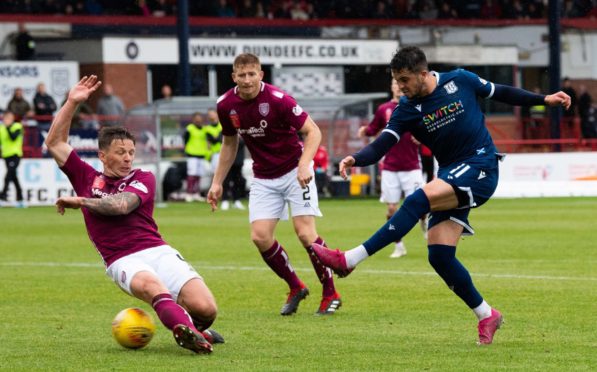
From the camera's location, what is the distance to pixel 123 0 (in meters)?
41.8

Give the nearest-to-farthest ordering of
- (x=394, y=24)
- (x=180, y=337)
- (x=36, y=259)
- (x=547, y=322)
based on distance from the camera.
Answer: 1. (x=180, y=337)
2. (x=547, y=322)
3. (x=36, y=259)
4. (x=394, y=24)

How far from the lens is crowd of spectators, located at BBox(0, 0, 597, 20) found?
40.2m

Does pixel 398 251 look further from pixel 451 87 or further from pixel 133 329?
pixel 133 329

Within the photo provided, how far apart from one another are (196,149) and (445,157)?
75.0 ft

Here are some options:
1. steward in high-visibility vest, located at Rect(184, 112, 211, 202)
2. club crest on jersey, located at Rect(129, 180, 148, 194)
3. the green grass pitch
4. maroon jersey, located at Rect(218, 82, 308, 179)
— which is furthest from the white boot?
steward in high-visibility vest, located at Rect(184, 112, 211, 202)

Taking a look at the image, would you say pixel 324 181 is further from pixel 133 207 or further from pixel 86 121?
pixel 133 207

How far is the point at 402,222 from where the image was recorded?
8.56 m

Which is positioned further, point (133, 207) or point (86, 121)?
point (86, 121)

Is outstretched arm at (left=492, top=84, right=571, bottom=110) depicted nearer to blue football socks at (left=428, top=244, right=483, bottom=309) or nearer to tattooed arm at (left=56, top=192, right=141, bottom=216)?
blue football socks at (left=428, top=244, right=483, bottom=309)

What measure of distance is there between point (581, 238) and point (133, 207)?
1157cm

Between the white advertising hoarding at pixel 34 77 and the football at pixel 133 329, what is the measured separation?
27.9 metres

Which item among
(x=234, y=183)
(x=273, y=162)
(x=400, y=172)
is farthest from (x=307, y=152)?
(x=234, y=183)

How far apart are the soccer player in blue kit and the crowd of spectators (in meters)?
31.6

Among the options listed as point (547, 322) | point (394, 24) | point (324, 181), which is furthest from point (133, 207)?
point (394, 24)
